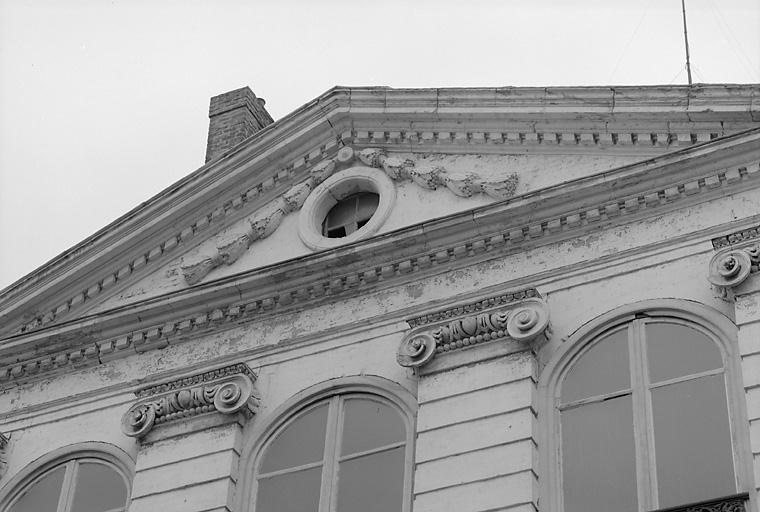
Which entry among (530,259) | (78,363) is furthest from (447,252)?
(78,363)

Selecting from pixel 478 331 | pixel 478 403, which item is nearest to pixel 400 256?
pixel 478 331

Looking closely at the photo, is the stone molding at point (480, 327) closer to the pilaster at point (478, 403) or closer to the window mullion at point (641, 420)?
the pilaster at point (478, 403)

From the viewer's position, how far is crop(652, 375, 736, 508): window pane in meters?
16.9

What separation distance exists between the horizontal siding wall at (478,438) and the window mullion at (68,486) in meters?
4.52

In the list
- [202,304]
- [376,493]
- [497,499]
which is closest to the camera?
[497,499]

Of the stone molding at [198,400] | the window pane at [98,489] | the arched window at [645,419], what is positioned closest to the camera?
the arched window at [645,419]

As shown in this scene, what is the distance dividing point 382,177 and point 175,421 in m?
3.99

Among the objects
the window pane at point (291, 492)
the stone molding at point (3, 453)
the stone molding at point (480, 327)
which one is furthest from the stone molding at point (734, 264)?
the stone molding at point (3, 453)

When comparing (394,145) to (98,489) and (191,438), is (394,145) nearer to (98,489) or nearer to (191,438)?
(191,438)

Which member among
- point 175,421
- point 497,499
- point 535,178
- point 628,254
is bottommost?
point 497,499

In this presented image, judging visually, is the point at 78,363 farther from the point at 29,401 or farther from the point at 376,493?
the point at 376,493

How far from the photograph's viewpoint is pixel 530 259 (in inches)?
780

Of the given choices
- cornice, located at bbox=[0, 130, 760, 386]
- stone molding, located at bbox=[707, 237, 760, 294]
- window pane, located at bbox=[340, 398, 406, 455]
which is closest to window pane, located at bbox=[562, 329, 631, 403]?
stone molding, located at bbox=[707, 237, 760, 294]

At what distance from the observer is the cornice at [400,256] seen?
1923 cm
